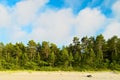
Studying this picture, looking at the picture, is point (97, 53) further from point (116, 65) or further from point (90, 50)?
point (116, 65)

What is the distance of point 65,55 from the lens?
221 ft

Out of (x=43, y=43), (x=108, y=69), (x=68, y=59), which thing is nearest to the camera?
(x=108, y=69)

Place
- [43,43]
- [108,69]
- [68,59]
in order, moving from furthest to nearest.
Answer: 1. [43,43]
2. [68,59]
3. [108,69]

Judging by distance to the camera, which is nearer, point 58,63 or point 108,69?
point 108,69

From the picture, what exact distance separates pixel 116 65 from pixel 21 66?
22.9m

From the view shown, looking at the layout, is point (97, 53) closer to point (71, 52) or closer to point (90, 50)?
point (90, 50)

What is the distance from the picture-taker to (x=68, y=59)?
6731 cm

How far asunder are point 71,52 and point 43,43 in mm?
7524

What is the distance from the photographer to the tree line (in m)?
66.3

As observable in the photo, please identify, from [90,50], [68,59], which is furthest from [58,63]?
[90,50]

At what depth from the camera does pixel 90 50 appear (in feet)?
223

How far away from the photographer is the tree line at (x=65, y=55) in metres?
66.3

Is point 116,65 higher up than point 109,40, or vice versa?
point 109,40

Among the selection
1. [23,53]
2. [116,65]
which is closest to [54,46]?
[23,53]
